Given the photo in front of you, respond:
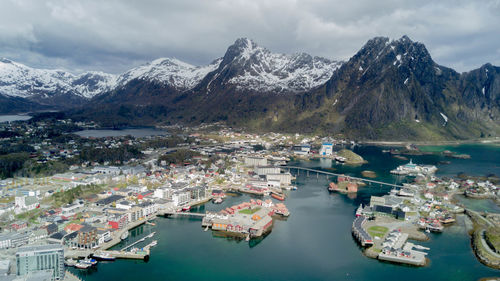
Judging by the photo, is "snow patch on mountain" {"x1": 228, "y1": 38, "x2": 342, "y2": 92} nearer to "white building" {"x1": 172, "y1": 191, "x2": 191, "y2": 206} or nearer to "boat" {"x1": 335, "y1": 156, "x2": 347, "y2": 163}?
"boat" {"x1": 335, "y1": 156, "x2": 347, "y2": 163}

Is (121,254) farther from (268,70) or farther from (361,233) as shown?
(268,70)

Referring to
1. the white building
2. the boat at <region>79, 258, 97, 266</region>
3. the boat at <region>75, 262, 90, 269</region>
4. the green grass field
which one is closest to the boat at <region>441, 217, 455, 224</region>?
the green grass field

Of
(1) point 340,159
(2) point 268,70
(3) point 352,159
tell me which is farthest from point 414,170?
(2) point 268,70

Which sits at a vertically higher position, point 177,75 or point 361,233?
point 177,75

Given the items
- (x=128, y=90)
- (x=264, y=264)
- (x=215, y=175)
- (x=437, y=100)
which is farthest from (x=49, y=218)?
(x=128, y=90)

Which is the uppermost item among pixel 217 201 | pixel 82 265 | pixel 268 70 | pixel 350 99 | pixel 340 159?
pixel 268 70

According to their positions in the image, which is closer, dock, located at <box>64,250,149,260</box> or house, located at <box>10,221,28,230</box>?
dock, located at <box>64,250,149,260</box>

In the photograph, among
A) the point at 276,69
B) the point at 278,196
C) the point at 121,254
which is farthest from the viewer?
the point at 276,69
